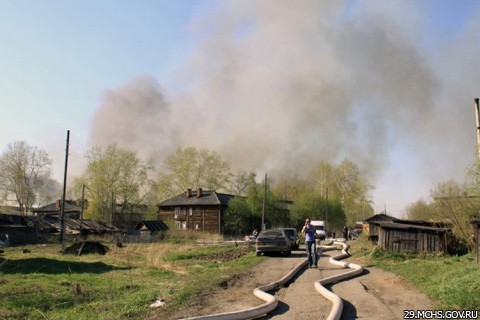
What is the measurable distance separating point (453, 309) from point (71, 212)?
79.4 m

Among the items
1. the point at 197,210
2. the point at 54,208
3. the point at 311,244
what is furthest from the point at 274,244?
the point at 54,208

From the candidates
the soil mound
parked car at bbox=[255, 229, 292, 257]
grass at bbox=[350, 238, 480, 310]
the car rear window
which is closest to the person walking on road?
grass at bbox=[350, 238, 480, 310]

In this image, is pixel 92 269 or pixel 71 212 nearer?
pixel 92 269

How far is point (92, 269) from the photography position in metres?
18.2

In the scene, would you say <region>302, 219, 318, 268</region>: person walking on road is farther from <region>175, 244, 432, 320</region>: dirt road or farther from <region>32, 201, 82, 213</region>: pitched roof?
<region>32, 201, 82, 213</region>: pitched roof

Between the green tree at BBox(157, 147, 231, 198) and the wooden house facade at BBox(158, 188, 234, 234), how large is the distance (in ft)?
24.9

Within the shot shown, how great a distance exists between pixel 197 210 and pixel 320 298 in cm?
5860

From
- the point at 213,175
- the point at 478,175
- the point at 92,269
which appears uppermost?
the point at 213,175

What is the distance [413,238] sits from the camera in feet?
71.5

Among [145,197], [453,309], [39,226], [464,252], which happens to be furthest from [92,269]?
[145,197]

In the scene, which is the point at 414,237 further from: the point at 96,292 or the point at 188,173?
the point at 188,173

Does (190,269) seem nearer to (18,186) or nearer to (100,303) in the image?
(100,303)

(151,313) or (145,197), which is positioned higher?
(145,197)

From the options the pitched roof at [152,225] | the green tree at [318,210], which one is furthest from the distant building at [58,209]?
the green tree at [318,210]
